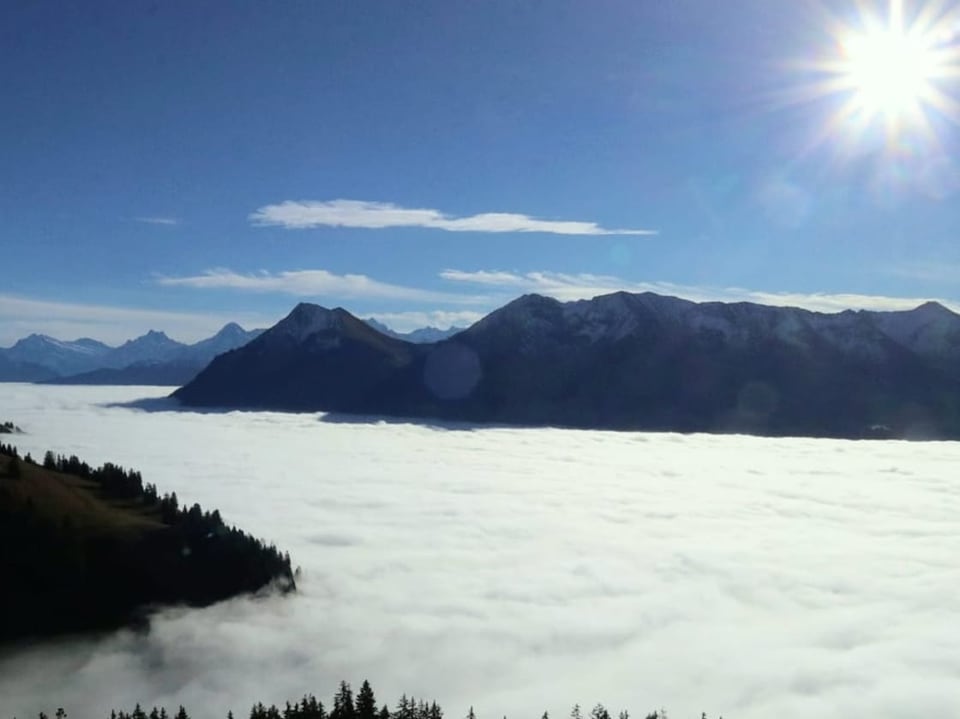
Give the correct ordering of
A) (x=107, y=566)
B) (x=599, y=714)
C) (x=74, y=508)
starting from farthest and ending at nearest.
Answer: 1. (x=74, y=508)
2. (x=107, y=566)
3. (x=599, y=714)

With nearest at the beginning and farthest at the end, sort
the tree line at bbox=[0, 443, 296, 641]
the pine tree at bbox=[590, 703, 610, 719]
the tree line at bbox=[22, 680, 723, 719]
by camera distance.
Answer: the pine tree at bbox=[590, 703, 610, 719] < the tree line at bbox=[22, 680, 723, 719] < the tree line at bbox=[0, 443, 296, 641]

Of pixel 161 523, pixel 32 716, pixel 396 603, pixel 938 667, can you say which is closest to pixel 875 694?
pixel 938 667

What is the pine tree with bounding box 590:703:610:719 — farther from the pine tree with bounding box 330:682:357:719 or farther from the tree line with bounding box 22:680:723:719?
the pine tree with bounding box 330:682:357:719

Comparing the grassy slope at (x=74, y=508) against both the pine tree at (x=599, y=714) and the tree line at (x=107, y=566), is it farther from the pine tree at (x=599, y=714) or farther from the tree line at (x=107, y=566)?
the pine tree at (x=599, y=714)

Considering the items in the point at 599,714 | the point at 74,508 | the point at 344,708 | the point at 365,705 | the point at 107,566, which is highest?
the point at 74,508

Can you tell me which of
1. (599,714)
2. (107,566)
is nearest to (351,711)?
(599,714)

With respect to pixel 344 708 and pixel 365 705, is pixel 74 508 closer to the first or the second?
pixel 344 708

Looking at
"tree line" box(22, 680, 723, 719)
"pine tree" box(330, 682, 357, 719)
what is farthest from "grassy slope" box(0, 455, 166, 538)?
"pine tree" box(330, 682, 357, 719)

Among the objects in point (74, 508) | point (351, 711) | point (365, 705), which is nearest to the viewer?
point (351, 711)

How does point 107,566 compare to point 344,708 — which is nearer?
point 344,708

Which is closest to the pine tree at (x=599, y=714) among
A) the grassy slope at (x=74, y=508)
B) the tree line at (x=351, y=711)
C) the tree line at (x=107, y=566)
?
the tree line at (x=351, y=711)

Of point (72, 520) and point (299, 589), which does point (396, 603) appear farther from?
point (72, 520)
